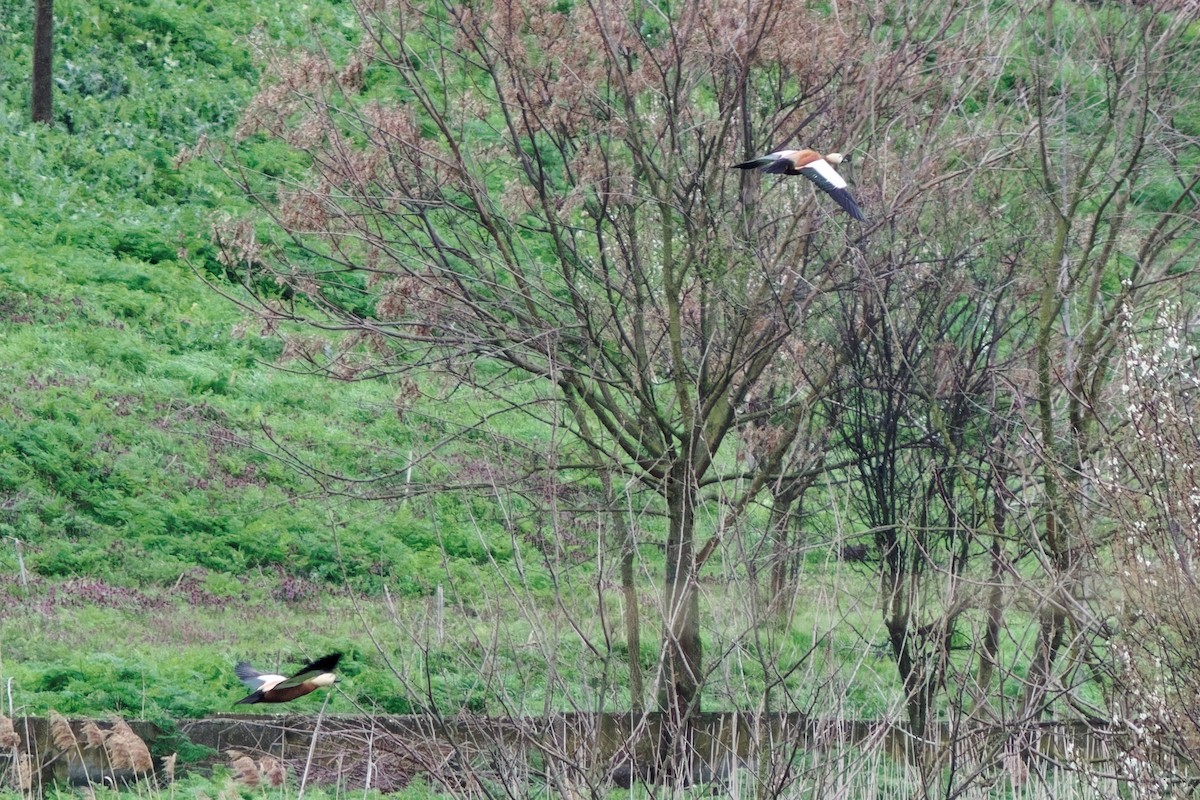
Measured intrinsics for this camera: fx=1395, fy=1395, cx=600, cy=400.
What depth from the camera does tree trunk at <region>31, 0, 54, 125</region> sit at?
770 inches

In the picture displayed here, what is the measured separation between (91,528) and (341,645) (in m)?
3.65

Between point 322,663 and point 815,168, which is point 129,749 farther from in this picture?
point 815,168

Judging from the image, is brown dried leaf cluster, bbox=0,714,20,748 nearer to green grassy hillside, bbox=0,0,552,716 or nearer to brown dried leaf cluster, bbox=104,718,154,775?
brown dried leaf cluster, bbox=104,718,154,775

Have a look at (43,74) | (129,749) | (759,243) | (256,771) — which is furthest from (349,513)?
(43,74)

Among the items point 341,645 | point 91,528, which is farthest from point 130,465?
point 341,645

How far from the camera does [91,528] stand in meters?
12.5

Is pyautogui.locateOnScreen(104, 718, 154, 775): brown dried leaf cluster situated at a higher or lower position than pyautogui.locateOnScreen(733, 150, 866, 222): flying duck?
lower

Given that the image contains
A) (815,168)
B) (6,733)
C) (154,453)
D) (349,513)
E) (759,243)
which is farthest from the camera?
(154,453)

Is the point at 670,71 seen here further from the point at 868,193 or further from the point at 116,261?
the point at 116,261

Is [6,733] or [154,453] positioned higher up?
[154,453]

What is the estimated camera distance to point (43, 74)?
19.9 meters

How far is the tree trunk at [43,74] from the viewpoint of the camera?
19547 millimetres

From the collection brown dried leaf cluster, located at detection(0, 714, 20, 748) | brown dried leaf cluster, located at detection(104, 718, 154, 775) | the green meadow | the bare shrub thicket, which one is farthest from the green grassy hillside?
brown dried leaf cluster, located at detection(0, 714, 20, 748)

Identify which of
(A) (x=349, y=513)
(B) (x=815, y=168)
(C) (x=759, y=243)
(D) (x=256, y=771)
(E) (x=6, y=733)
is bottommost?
(A) (x=349, y=513)
